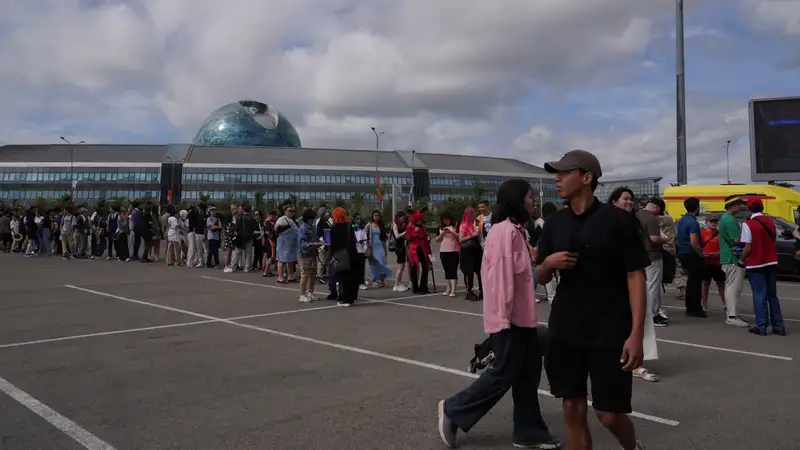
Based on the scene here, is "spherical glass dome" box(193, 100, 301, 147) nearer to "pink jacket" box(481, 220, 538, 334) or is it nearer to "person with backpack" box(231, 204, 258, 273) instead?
"person with backpack" box(231, 204, 258, 273)

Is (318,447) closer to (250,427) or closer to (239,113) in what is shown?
(250,427)

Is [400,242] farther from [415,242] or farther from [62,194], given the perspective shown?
[62,194]

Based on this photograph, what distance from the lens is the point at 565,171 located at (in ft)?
10.6

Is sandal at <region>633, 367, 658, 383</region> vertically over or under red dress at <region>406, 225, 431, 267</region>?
under

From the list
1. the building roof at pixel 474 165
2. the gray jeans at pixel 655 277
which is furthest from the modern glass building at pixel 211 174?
the gray jeans at pixel 655 277

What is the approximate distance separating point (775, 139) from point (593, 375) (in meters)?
19.9

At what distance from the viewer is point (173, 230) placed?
18750 millimetres

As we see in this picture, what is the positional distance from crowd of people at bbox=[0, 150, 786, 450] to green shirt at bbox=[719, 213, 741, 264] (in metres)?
0.02

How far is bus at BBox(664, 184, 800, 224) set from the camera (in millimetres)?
18547

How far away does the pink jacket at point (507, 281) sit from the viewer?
151 inches

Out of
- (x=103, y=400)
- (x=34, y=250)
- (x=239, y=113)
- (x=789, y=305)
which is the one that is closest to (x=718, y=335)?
(x=789, y=305)

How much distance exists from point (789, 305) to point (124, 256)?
19175mm

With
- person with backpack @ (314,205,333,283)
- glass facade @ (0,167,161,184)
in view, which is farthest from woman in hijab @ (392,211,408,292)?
glass facade @ (0,167,161,184)

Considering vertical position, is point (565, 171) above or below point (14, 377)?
above
